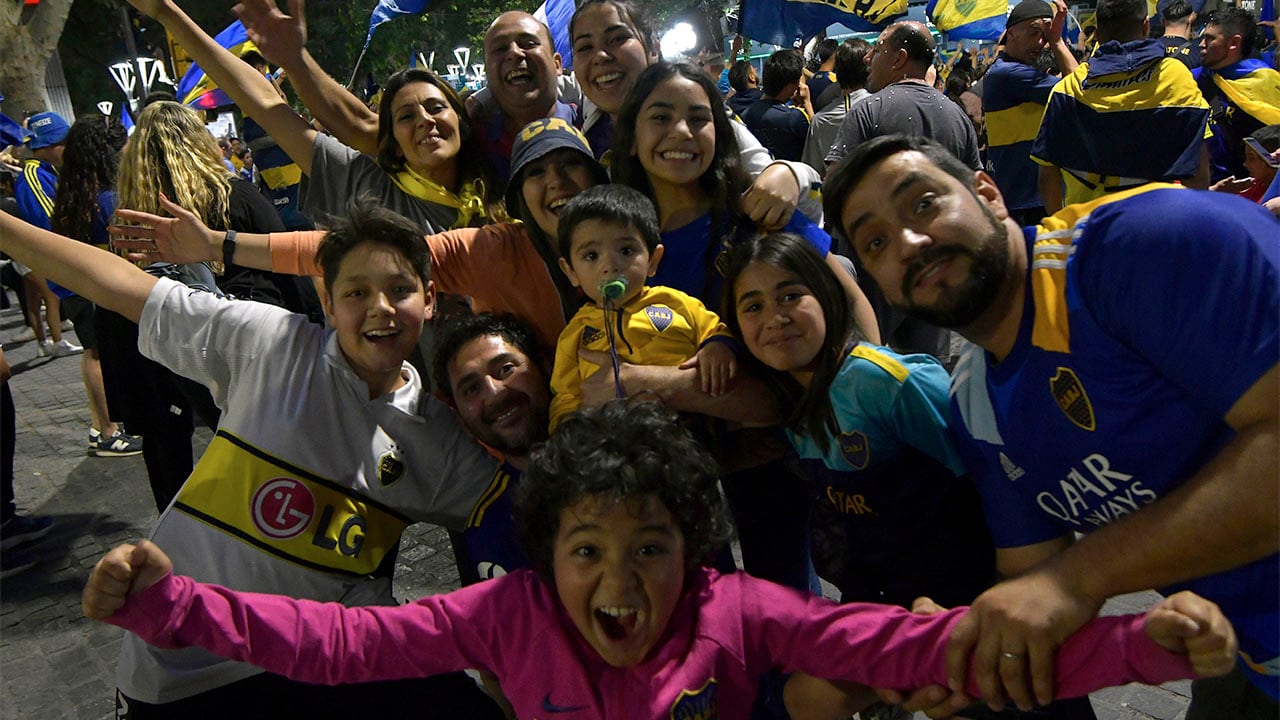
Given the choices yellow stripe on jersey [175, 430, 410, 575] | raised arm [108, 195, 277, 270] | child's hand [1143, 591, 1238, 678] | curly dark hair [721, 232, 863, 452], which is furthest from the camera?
raised arm [108, 195, 277, 270]

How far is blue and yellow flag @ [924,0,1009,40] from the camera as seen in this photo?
8266mm

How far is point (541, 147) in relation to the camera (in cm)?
285

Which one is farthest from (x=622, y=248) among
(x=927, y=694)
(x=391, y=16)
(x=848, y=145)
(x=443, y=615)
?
(x=391, y=16)

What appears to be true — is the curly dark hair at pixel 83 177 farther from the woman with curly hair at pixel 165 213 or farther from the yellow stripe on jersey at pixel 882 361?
the yellow stripe on jersey at pixel 882 361

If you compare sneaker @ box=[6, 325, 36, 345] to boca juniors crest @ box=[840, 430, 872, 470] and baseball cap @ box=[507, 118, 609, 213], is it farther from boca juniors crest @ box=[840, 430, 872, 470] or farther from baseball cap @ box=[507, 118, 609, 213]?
boca juniors crest @ box=[840, 430, 872, 470]

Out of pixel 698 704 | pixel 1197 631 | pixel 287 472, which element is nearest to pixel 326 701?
pixel 287 472

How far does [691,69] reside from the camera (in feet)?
9.19

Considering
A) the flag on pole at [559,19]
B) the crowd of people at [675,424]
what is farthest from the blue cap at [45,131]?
the crowd of people at [675,424]

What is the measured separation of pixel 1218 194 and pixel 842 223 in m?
0.71

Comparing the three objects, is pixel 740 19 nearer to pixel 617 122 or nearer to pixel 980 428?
pixel 617 122

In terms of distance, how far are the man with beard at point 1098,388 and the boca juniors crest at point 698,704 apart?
41 cm

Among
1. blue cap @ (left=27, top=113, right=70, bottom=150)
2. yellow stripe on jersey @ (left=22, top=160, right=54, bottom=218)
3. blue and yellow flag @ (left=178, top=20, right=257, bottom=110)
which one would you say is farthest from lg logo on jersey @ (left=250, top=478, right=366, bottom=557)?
blue cap @ (left=27, top=113, right=70, bottom=150)

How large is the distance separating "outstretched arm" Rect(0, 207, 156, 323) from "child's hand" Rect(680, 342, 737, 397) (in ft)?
5.14

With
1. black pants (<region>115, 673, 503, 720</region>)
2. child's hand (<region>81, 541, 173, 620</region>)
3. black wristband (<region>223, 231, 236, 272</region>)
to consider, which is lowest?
black pants (<region>115, 673, 503, 720</region>)
